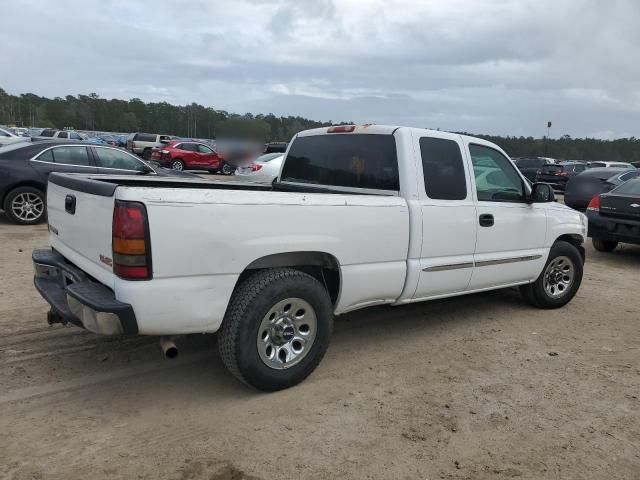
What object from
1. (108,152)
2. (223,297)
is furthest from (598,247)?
(108,152)

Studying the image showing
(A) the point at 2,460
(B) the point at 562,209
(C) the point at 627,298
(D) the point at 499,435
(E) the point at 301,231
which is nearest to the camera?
(A) the point at 2,460

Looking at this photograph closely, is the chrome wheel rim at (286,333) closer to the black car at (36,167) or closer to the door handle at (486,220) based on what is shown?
the door handle at (486,220)

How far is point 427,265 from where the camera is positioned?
4.33m

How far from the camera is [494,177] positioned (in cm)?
511

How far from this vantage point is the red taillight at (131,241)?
9.63 feet

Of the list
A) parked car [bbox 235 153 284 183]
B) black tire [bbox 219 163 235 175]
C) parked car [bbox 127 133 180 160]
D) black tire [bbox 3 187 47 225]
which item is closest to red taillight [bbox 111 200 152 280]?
black tire [bbox 3 187 47 225]

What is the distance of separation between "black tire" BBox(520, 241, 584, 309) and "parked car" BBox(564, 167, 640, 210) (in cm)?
880

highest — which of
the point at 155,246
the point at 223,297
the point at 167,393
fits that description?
the point at 155,246

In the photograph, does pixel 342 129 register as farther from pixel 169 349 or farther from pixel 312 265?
pixel 169 349

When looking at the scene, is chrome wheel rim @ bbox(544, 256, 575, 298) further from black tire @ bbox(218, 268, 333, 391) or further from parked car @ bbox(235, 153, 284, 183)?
parked car @ bbox(235, 153, 284, 183)

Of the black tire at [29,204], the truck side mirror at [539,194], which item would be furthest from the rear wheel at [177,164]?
the truck side mirror at [539,194]

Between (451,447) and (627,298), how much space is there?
4.65 metres

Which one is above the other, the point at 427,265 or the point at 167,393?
the point at 427,265

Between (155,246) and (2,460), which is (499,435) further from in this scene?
(2,460)
